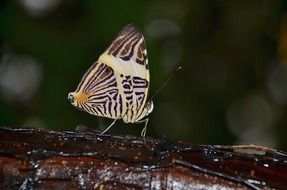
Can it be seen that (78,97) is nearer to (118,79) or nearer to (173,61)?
(118,79)

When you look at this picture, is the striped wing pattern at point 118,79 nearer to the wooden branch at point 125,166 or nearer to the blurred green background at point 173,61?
the wooden branch at point 125,166

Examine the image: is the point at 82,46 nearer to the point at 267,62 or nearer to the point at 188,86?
the point at 188,86

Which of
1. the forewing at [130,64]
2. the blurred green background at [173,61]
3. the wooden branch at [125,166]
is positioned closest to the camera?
the wooden branch at [125,166]

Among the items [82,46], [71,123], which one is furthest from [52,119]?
[82,46]

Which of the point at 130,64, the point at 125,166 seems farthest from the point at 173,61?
the point at 125,166

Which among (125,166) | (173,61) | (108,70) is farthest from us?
(173,61)

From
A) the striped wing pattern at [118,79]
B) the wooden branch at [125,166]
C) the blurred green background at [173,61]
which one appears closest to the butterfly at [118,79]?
the striped wing pattern at [118,79]
